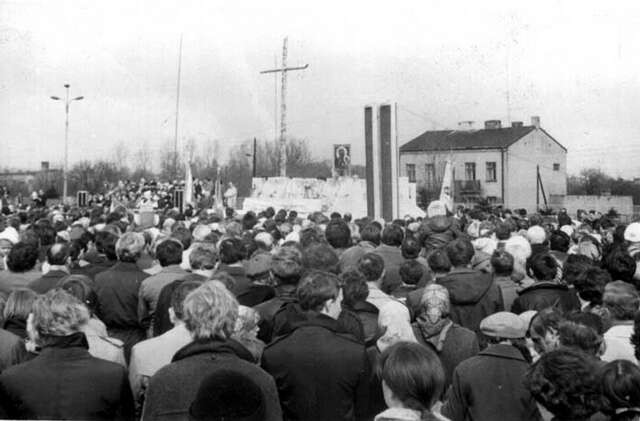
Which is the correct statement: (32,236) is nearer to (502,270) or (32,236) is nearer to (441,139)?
(502,270)

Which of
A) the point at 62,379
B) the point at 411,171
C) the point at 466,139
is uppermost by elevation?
the point at 466,139

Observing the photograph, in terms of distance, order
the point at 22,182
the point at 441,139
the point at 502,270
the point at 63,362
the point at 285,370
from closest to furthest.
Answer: the point at 63,362
the point at 285,370
the point at 502,270
the point at 22,182
the point at 441,139

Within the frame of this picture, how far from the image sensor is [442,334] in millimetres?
4695

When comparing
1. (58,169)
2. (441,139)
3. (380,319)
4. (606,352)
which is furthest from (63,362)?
(441,139)

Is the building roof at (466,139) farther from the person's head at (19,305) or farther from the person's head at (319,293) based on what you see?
the person's head at (19,305)

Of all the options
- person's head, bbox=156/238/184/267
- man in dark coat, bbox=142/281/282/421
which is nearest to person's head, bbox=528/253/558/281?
person's head, bbox=156/238/184/267

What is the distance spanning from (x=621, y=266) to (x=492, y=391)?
8.34 feet

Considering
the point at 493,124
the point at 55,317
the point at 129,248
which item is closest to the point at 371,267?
the point at 129,248

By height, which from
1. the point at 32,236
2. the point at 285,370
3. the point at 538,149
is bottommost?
the point at 285,370

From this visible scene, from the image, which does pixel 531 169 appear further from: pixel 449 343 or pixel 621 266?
pixel 449 343

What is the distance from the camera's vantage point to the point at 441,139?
221 feet

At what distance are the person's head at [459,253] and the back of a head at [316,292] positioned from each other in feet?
6.06

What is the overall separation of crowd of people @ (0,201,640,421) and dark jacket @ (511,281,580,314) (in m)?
0.01

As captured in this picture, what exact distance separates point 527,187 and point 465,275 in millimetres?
56874
